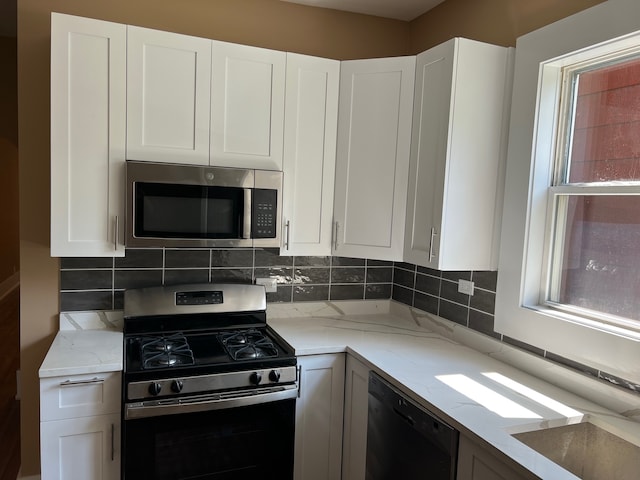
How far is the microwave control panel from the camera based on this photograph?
224 centimetres

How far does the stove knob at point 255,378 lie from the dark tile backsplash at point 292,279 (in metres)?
0.70

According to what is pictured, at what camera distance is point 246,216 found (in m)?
2.22

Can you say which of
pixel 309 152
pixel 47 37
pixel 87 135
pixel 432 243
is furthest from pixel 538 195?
pixel 47 37

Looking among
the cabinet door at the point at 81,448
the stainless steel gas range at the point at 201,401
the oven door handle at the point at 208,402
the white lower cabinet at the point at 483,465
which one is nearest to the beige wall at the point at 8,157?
the stainless steel gas range at the point at 201,401

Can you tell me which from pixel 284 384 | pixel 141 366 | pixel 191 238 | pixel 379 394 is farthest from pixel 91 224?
pixel 379 394

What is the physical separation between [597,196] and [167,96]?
5.94ft

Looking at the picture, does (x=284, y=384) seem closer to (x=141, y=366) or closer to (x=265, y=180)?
(x=141, y=366)

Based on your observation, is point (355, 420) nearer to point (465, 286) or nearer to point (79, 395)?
point (465, 286)

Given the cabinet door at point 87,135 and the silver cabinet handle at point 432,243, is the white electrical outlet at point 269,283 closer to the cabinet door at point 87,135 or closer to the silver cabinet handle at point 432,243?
the cabinet door at point 87,135

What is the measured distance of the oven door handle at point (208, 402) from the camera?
6.04 ft

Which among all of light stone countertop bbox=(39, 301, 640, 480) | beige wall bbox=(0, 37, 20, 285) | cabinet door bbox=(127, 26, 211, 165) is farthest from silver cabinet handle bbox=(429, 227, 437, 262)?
beige wall bbox=(0, 37, 20, 285)

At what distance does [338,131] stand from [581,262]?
4.15 ft

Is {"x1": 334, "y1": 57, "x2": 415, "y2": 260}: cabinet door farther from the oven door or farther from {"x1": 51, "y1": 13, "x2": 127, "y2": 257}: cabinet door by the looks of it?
{"x1": 51, "y1": 13, "x2": 127, "y2": 257}: cabinet door

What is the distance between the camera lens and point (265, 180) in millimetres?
2254
